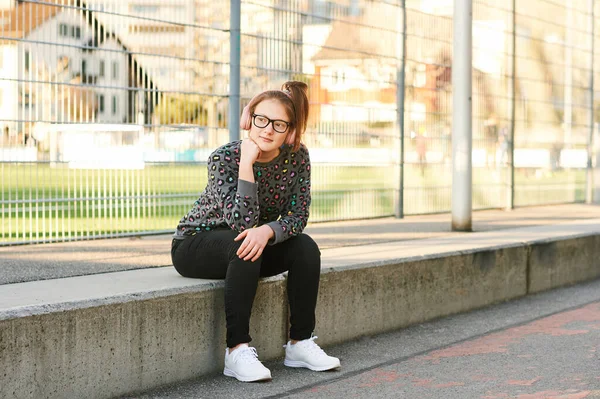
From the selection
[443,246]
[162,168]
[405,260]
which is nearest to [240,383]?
[405,260]

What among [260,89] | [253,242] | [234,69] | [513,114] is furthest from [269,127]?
[513,114]

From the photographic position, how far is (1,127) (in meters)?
6.70

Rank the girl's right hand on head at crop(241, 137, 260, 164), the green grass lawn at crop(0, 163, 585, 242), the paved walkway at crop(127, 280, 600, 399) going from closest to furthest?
the paved walkway at crop(127, 280, 600, 399) → the girl's right hand on head at crop(241, 137, 260, 164) → the green grass lawn at crop(0, 163, 585, 242)

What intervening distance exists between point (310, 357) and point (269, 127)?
3.57ft

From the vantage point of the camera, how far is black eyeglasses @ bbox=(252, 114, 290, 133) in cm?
492

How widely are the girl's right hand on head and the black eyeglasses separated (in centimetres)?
10

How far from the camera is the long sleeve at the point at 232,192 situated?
15.8 ft

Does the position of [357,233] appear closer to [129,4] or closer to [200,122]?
[200,122]

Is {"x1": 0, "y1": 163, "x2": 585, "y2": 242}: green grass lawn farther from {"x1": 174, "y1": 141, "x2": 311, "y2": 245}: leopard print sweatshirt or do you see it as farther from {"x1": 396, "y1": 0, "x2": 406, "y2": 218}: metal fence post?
{"x1": 174, "y1": 141, "x2": 311, "y2": 245}: leopard print sweatshirt

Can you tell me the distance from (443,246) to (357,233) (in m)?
1.50

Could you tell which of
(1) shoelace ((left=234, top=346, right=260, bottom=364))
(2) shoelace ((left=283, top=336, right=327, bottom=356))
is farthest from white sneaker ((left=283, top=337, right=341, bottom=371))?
(1) shoelace ((left=234, top=346, right=260, bottom=364))

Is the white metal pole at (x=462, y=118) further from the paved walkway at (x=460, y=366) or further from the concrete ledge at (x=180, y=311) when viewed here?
the paved walkway at (x=460, y=366)

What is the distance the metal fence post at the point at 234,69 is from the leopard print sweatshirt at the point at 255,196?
2.87 metres

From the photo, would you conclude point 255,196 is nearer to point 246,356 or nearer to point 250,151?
point 250,151
